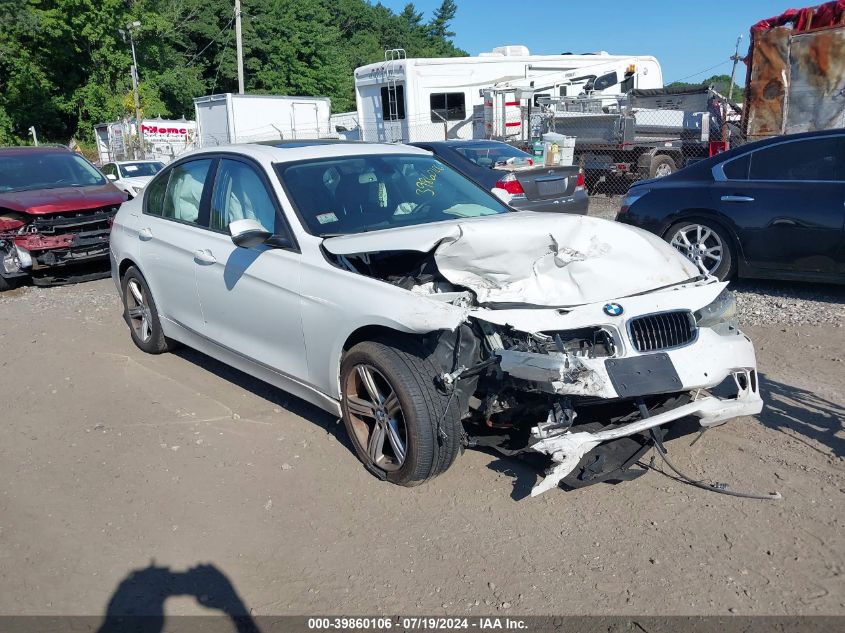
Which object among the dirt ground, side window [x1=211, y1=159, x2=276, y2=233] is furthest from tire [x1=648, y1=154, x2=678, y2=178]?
side window [x1=211, y1=159, x2=276, y2=233]

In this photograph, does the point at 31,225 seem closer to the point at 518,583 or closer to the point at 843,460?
the point at 518,583

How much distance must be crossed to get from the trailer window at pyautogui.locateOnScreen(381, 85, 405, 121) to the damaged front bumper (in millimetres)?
18675

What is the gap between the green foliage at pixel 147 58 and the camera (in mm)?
40938

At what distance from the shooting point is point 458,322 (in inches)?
139

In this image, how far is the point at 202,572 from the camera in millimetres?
3393

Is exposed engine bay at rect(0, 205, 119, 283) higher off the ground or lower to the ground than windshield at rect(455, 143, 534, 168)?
lower

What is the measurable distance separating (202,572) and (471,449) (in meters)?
1.67

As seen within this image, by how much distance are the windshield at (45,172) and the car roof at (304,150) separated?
5731mm

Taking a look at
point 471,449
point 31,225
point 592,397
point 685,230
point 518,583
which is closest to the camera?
point 518,583

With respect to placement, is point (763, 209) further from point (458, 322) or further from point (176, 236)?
point (176, 236)

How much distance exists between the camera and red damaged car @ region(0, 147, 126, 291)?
30.4 ft

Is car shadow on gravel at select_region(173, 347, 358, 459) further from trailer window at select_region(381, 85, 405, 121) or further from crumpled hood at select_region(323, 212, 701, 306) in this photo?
trailer window at select_region(381, 85, 405, 121)

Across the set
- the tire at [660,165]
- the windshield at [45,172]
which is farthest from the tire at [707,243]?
the tire at [660,165]

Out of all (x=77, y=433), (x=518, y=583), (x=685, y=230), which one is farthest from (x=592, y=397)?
(x=685, y=230)
